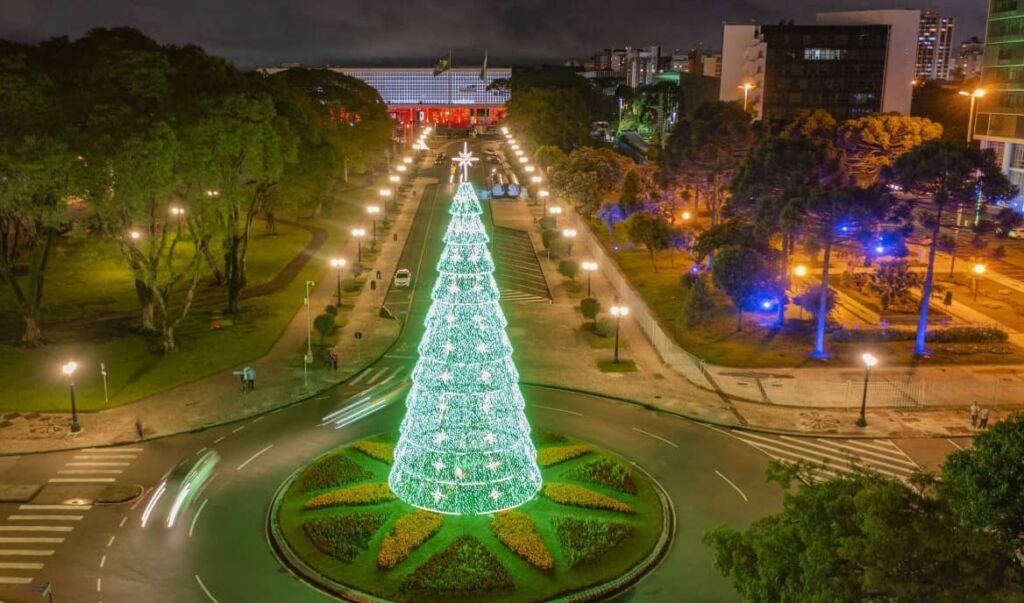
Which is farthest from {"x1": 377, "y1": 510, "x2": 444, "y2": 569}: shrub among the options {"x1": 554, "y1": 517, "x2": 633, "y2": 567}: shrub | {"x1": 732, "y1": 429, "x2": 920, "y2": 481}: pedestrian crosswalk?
{"x1": 732, "y1": 429, "x2": 920, "y2": 481}: pedestrian crosswalk

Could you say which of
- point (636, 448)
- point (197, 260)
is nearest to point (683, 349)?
point (636, 448)

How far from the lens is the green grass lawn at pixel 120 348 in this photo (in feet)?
145

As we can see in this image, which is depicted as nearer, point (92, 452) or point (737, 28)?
point (92, 452)

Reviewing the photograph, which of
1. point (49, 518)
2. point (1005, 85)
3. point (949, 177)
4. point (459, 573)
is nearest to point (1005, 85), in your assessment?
point (1005, 85)

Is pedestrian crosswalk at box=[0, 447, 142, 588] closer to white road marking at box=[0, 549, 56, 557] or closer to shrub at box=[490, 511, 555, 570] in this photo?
white road marking at box=[0, 549, 56, 557]

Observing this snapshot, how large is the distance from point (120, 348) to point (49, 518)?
2030 cm

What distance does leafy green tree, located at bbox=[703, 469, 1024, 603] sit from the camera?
17.2 meters

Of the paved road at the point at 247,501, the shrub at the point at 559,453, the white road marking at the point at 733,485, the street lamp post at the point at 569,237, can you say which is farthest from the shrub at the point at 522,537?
the street lamp post at the point at 569,237

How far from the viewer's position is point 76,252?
257 feet

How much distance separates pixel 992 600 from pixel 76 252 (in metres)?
78.3

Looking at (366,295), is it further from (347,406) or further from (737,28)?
(737,28)

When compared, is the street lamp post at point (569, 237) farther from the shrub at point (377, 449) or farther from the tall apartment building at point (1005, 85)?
the tall apartment building at point (1005, 85)

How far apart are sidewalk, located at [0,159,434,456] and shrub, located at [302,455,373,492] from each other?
8385 millimetres

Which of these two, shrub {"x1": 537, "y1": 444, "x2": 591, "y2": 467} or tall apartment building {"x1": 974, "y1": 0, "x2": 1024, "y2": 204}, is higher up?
tall apartment building {"x1": 974, "y1": 0, "x2": 1024, "y2": 204}
